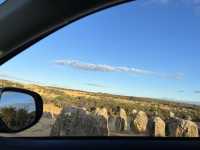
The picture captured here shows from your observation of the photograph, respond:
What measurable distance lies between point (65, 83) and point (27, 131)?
29cm

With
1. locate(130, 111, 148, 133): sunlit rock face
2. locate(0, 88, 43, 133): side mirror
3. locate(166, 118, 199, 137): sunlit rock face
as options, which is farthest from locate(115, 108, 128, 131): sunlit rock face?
locate(0, 88, 43, 133): side mirror

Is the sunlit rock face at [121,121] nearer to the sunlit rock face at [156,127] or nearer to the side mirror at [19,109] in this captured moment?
the sunlit rock face at [156,127]

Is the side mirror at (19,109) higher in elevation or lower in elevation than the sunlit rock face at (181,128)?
higher

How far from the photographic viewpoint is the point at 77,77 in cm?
273

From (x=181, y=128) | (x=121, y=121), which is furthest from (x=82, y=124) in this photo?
(x=181, y=128)

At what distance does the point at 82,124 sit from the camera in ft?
9.04

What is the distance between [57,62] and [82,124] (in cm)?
29

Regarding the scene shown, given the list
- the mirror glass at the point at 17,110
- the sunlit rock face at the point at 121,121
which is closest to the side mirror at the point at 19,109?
the mirror glass at the point at 17,110

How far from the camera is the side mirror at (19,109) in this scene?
9.06ft

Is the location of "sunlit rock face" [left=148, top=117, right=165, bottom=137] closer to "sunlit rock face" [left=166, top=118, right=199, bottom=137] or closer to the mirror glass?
"sunlit rock face" [left=166, top=118, right=199, bottom=137]

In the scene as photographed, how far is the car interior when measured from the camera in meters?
2.66

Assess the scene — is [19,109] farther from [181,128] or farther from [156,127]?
[181,128]
